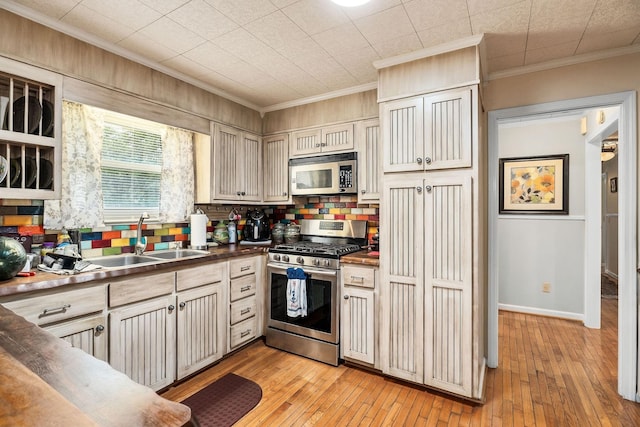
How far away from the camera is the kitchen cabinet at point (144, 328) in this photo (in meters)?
1.92

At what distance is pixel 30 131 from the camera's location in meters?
1.86

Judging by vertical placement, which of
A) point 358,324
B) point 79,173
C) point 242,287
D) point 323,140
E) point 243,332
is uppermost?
point 323,140

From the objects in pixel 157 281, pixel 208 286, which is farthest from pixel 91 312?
pixel 208 286

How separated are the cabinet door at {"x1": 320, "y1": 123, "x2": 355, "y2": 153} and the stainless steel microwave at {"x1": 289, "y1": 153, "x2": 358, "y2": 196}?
7 centimetres

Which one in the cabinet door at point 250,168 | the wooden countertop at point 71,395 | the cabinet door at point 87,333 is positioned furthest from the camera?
the cabinet door at point 250,168

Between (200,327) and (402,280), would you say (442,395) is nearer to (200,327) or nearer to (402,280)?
(402,280)

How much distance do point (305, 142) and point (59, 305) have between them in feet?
7.66

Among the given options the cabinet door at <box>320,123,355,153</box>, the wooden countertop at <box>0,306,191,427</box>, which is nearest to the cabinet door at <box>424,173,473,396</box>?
the cabinet door at <box>320,123,355,153</box>

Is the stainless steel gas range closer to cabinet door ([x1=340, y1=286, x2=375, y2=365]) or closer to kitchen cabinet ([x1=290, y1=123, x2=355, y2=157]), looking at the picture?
cabinet door ([x1=340, y1=286, x2=375, y2=365])

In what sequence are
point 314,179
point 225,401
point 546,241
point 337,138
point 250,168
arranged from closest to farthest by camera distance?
point 225,401 → point 337,138 → point 314,179 → point 250,168 → point 546,241

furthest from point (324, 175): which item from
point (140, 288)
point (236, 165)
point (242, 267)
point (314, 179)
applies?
point (140, 288)

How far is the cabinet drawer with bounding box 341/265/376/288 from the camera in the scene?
98.4 inches

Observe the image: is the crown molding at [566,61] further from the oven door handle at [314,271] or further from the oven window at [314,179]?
the oven door handle at [314,271]

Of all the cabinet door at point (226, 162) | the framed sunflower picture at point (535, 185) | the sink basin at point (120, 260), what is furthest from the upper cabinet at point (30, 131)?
the framed sunflower picture at point (535, 185)
